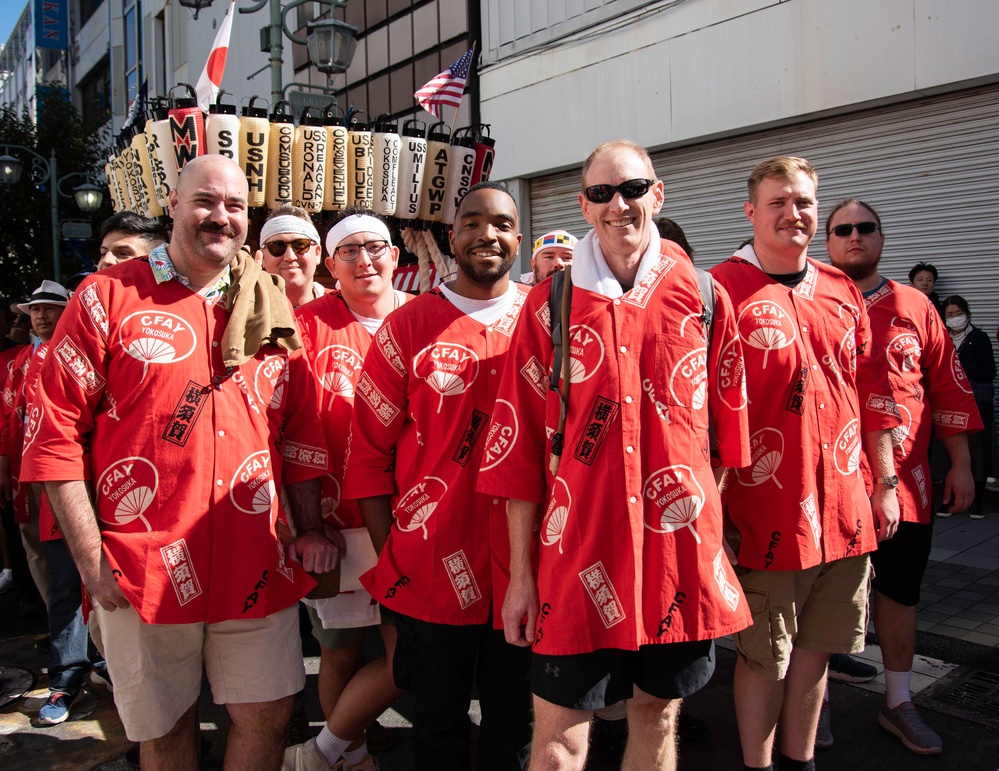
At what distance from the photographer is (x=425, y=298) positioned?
3.00 metres

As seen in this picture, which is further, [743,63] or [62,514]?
[743,63]

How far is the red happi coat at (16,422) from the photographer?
502 centimetres

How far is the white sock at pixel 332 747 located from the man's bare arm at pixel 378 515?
831mm

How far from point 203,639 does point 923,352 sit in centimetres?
325

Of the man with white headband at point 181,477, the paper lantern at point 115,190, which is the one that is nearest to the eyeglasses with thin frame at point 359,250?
the man with white headband at point 181,477

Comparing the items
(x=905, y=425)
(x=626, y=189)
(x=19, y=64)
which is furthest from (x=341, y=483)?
(x=19, y=64)

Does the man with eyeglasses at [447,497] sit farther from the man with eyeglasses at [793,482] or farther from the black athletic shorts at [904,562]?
the black athletic shorts at [904,562]

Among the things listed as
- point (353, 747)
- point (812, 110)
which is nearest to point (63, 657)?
point (353, 747)

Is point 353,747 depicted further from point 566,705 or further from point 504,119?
point 504,119

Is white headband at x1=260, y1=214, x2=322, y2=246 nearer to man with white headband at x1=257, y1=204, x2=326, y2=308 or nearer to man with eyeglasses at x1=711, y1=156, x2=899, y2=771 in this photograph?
man with white headband at x1=257, y1=204, x2=326, y2=308

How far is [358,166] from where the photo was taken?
6.41 m

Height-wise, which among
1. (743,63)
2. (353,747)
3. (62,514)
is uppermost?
(743,63)

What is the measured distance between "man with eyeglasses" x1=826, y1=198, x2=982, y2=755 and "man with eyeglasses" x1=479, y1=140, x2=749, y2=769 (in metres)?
1.47

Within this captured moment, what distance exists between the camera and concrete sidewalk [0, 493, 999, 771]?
11.2 ft
